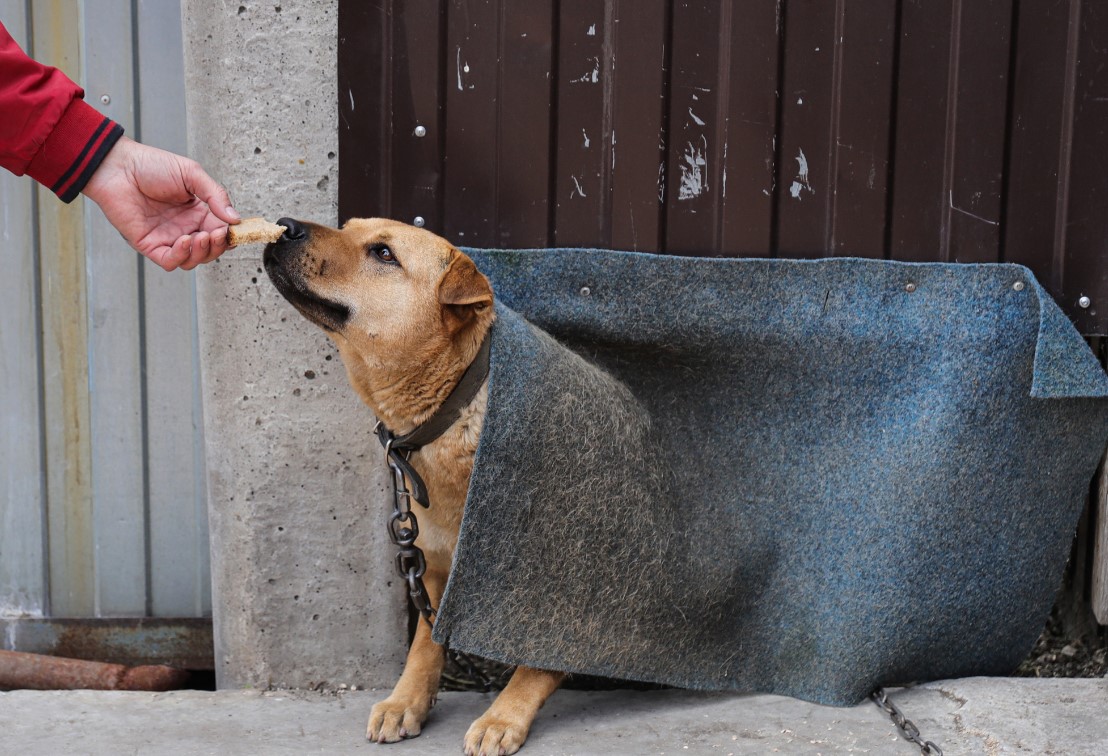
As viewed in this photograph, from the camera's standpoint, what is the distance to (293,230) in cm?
257

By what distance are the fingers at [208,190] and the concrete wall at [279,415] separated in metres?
0.40

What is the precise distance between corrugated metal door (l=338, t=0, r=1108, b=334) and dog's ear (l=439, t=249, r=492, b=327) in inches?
21.8

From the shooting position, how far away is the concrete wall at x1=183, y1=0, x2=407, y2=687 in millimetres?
3000

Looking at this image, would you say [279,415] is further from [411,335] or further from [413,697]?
[413,697]

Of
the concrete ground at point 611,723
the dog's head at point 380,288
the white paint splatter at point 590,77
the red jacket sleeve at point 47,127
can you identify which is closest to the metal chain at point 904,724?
the concrete ground at point 611,723

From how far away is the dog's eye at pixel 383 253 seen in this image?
2.68 metres

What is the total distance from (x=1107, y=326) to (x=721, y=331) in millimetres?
1184

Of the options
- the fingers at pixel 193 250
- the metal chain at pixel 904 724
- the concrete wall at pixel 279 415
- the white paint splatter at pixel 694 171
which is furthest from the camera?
the white paint splatter at pixel 694 171

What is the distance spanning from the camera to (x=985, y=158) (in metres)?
3.16

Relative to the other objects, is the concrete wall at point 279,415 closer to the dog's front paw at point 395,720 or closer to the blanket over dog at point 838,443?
the dog's front paw at point 395,720

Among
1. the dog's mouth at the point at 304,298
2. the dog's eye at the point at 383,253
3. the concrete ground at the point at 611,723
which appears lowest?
the concrete ground at the point at 611,723

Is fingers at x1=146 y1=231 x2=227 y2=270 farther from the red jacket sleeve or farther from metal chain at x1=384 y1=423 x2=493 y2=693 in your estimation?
metal chain at x1=384 y1=423 x2=493 y2=693

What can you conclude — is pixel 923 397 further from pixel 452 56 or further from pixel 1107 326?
pixel 452 56

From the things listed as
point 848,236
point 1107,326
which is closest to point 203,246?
point 848,236
